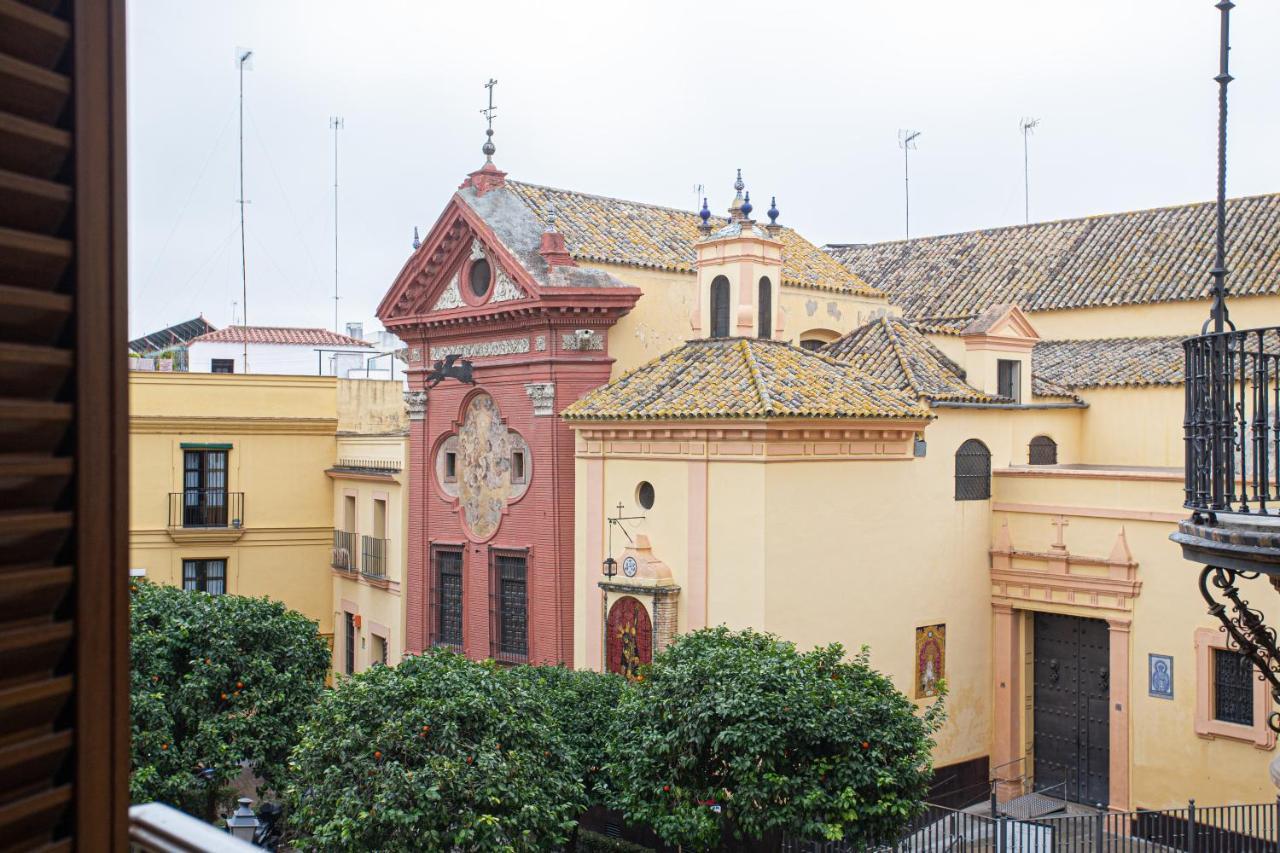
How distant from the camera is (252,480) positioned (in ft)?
94.6

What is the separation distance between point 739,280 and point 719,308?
645 mm

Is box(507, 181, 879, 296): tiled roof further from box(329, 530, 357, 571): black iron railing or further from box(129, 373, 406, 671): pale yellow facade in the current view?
box(329, 530, 357, 571): black iron railing

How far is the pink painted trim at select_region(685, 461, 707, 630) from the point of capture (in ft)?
57.3

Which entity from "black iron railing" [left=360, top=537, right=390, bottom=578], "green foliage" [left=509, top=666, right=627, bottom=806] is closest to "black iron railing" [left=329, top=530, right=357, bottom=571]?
"black iron railing" [left=360, top=537, right=390, bottom=578]

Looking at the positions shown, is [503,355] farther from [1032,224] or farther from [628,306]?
[1032,224]

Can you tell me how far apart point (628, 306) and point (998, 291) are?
10.5 meters

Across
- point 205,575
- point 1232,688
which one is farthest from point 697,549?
point 205,575

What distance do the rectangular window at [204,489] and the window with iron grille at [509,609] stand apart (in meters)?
10.0

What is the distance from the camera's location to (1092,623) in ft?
62.8

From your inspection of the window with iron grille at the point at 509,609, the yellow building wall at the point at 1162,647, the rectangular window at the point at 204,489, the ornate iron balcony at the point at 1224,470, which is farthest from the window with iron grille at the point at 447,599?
the ornate iron balcony at the point at 1224,470

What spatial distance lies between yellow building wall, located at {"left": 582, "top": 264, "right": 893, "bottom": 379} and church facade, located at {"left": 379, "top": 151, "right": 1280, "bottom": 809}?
0.05 meters

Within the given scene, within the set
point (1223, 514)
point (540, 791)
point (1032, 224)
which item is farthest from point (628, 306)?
point (1223, 514)

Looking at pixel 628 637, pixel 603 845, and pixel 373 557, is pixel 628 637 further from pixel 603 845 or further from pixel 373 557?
pixel 373 557

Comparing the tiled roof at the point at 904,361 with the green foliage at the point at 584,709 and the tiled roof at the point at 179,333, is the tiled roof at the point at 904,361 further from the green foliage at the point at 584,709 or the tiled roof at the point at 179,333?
the tiled roof at the point at 179,333
